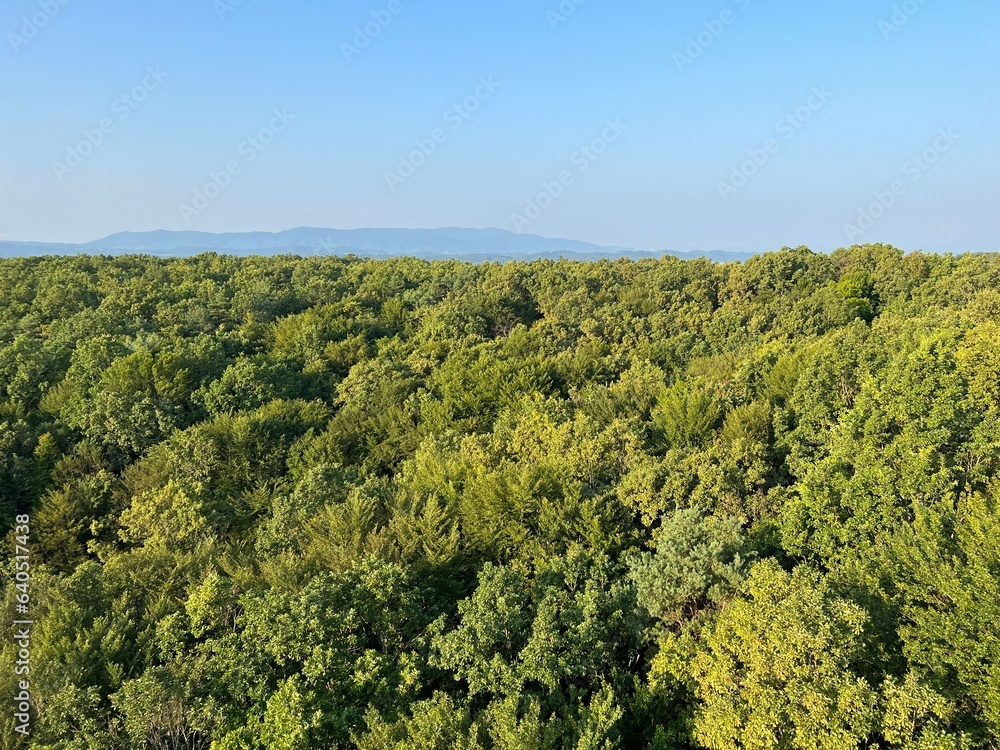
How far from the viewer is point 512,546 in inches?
944

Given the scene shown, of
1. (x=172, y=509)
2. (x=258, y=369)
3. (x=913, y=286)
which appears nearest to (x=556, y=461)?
(x=172, y=509)

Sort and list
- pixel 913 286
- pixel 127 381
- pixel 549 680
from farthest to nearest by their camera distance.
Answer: pixel 913 286
pixel 127 381
pixel 549 680

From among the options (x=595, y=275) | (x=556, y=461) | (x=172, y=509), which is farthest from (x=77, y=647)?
(x=595, y=275)

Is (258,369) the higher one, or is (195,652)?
(258,369)

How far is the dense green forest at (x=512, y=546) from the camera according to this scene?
539 inches

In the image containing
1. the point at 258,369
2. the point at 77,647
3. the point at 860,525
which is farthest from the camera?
the point at 258,369

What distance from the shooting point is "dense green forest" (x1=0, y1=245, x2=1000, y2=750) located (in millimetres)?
13703

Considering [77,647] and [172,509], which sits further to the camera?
[172,509]

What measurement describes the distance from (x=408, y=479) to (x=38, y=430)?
2543 cm

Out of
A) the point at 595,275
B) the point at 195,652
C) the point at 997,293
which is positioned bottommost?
the point at 195,652

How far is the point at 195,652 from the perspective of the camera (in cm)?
1758

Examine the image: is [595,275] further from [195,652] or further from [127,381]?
[195,652]

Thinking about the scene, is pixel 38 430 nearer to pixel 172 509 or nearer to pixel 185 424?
pixel 185 424

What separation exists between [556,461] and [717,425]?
10.5m
